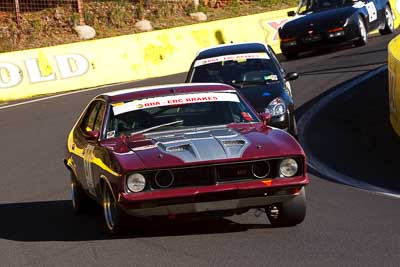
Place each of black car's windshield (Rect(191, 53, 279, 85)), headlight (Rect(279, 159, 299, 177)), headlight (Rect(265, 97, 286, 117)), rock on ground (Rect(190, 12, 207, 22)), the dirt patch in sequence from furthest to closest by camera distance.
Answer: rock on ground (Rect(190, 12, 207, 22)) < the dirt patch < black car's windshield (Rect(191, 53, 279, 85)) < headlight (Rect(265, 97, 286, 117)) < headlight (Rect(279, 159, 299, 177))

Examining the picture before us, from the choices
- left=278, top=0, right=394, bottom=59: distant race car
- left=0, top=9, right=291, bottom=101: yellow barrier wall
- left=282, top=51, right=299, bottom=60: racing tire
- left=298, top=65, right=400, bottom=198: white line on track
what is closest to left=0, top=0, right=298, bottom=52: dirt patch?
left=0, top=9, right=291, bottom=101: yellow barrier wall

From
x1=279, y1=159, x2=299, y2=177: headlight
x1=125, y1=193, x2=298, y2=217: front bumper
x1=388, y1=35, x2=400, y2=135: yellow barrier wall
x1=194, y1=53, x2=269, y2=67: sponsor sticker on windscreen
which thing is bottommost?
x1=388, y1=35, x2=400, y2=135: yellow barrier wall

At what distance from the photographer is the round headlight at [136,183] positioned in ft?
25.0

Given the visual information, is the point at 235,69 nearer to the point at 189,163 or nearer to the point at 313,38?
the point at 189,163

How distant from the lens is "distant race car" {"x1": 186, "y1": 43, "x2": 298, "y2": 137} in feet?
43.1

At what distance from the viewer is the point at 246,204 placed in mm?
7680

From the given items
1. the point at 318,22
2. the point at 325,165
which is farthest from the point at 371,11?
the point at 325,165

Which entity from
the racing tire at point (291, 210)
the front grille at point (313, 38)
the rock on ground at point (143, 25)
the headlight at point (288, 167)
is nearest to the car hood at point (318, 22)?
the front grille at point (313, 38)

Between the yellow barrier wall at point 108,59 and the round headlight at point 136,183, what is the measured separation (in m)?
16.4

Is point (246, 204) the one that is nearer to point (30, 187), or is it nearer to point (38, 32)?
point (30, 187)

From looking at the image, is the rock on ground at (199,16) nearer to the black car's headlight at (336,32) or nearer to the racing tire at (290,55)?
the racing tire at (290,55)

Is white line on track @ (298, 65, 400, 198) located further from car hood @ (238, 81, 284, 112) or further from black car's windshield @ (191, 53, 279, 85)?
black car's windshield @ (191, 53, 279, 85)

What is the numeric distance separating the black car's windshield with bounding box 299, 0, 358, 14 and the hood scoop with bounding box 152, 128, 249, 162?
17.5 m

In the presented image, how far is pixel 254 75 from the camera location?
14039mm
